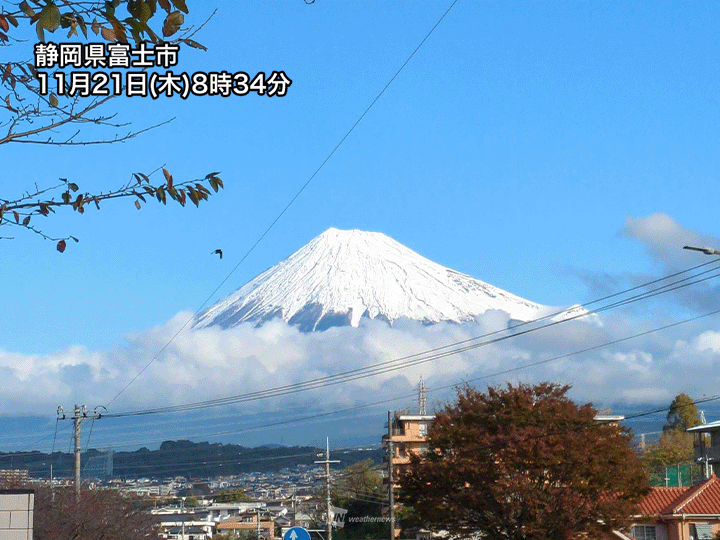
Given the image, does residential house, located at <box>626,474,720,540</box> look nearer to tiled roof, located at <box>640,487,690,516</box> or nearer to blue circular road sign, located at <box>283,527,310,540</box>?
tiled roof, located at <box>640,487,690,516</box>

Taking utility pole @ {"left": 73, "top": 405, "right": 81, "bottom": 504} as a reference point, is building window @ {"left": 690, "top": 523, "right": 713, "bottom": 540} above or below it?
below

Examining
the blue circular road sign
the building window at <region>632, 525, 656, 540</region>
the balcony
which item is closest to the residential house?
the building window at <region>632, 525, 656, 540</region>

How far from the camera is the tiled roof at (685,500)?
135 ft

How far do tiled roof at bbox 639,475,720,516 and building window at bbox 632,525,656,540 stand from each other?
2.73ft

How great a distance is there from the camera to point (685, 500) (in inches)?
1630

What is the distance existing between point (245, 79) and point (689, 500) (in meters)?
36.3

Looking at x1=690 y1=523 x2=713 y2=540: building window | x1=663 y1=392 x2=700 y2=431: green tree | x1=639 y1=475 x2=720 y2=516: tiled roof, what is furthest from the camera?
x1=663 y1=392 x2=700 y2=431: green tree

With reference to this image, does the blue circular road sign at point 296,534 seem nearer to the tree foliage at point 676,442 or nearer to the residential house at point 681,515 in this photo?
the residential house at point 681,515

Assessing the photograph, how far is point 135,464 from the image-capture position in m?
168

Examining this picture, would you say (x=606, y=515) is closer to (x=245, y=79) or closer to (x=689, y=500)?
(x=689, y=500)

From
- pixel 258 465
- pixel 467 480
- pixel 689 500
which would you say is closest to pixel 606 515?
pixel 467 480

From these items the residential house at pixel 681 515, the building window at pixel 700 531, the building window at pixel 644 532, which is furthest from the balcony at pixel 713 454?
the building window at pixel 700 531

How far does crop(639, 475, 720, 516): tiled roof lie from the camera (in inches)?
1614

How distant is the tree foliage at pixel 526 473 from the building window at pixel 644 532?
23.3 ft
